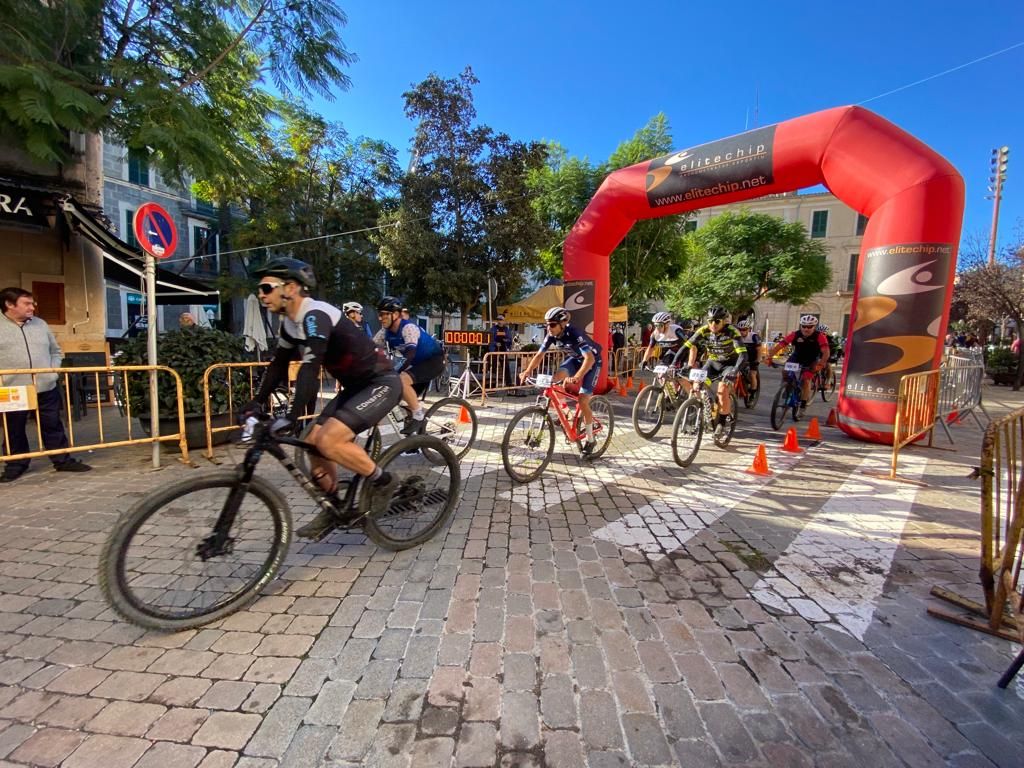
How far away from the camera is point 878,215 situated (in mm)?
6566

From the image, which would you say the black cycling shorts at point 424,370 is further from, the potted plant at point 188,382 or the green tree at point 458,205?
the green tree at point 458,205

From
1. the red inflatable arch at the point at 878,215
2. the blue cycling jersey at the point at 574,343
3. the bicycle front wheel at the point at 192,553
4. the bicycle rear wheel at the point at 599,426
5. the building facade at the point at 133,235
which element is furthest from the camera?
the building facade at the point at 133,235

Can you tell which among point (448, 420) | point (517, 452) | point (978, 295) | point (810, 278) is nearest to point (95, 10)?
point (448, 420)

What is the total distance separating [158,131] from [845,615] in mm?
7482

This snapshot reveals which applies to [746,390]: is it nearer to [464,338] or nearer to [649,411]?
[649,411]

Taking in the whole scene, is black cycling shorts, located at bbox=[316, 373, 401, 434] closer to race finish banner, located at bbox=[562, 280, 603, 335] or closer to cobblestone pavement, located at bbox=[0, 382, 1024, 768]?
cobblestone pavement, located at bbox=[0, 382, 1024, 768]

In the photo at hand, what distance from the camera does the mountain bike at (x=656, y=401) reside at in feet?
21.5

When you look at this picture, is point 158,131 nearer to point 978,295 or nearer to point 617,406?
point 617,406

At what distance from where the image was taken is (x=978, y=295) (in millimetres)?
16484

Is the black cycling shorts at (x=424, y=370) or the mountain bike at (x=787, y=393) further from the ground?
the black cycling shorts at (x=424, y=370)

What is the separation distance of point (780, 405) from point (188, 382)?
9.19 metres

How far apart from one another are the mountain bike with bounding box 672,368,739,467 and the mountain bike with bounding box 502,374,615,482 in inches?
45.8

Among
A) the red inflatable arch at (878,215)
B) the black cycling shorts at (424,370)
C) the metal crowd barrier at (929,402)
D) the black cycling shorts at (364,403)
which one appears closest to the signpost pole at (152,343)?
the black cycling shorts at (424,370)

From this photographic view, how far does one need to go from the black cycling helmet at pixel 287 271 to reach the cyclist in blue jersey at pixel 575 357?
8.56 feet
